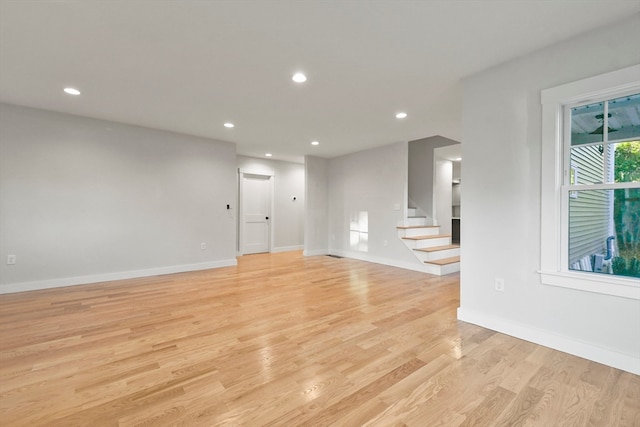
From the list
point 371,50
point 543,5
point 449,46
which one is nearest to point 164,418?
point 371,50

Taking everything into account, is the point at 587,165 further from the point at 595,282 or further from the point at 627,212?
the point at 595,282

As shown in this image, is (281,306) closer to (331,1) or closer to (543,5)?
(331,1)

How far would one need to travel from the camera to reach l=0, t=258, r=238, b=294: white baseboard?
3613mm

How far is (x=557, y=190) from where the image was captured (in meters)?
2.14

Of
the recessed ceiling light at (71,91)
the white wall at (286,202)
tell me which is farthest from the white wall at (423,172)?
the recessed ceiling light at (71,91)

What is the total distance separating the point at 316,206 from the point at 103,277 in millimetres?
4407

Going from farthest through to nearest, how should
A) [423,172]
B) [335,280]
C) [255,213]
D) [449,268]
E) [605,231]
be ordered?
1. [255,213]
2. [423,172]
3. [449,268]
4. [335,280]
5. [605,231]

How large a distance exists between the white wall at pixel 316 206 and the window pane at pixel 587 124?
5089 millimetres

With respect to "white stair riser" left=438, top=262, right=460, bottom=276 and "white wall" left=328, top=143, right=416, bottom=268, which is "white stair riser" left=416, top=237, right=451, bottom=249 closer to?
"white wall" left=328, top=143, right=416, bottom=268

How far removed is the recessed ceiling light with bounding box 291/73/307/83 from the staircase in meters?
Answer: 3.46

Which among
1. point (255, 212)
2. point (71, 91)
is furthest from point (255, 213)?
point (71, 91)

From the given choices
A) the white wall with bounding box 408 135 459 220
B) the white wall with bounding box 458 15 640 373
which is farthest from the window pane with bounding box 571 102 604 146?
the white wall with bounding box 408 135 459 220

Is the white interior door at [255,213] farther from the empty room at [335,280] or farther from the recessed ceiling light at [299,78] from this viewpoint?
the recessed ceiling light at [299,78]

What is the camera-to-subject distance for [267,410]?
1.47 metres
